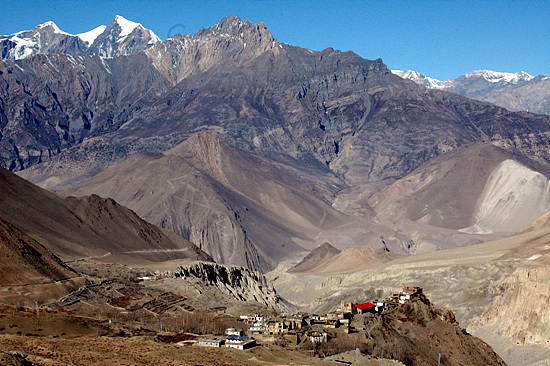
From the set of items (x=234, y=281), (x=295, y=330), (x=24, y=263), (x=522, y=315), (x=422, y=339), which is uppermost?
(x=24, y=263)

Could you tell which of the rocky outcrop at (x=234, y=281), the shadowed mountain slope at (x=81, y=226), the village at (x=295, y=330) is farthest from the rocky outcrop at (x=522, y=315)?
the shadowed mountain slope at (x=81, y=226)

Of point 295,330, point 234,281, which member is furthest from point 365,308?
point 234,281

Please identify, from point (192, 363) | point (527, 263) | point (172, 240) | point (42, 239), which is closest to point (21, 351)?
point (192, 363)

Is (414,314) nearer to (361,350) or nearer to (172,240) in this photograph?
(361,350)

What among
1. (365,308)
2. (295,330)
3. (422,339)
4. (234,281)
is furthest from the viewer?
(234,281)

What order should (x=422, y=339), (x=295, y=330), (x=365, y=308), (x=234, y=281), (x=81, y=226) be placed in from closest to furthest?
(x=295, y=330) < (x=422, y=339) < (x=365, y=308) < (x=234, y=281) < (x=81, y=226)

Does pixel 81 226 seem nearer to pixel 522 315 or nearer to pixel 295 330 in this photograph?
pixel 522 315

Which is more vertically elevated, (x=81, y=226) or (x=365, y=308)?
(x=81, y=226)

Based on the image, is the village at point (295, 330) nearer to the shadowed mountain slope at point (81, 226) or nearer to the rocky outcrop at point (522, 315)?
the rocky outcrop at point (522, 315)
